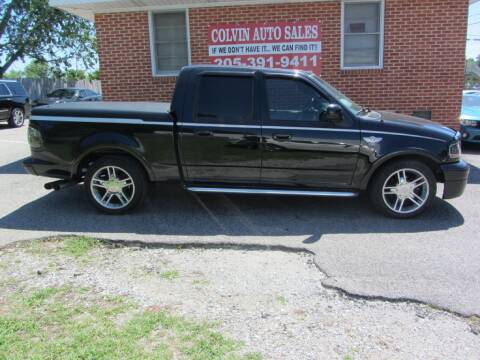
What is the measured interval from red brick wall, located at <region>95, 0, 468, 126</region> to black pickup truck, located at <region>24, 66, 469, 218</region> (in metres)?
4.11

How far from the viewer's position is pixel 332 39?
9.17 meters

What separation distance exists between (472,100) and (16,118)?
50.1 feet

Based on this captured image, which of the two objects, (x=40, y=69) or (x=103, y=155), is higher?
(x=40, y=69)

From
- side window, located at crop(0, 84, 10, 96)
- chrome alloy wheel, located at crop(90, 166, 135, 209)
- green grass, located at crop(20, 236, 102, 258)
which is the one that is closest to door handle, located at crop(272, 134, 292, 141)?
chrome alloy wheel, located at crop(90, 166, 135, 209)

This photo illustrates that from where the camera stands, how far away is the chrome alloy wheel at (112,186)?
5.48 m

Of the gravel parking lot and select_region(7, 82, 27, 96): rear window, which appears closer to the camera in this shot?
the gravel parking lot

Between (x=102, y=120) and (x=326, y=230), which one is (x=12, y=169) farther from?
(x=326, y=230)

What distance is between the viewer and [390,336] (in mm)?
3027

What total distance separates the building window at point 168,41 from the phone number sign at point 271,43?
0.70m

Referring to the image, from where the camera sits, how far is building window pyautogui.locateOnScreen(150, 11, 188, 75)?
31.4 ft

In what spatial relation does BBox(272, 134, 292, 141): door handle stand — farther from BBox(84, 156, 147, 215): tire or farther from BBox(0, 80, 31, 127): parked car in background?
BBox(0, 80, 31, 127): parked car in background

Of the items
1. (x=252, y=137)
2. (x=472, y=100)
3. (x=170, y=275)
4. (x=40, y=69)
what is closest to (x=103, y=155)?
(x=252, y=137)

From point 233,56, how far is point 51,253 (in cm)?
621

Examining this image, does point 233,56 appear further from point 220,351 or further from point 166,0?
point 220,351
